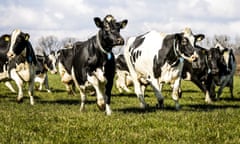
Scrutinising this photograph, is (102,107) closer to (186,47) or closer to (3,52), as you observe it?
(186,47)

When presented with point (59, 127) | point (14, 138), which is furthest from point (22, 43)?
point (14, 138)

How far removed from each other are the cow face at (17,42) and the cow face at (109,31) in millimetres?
4611

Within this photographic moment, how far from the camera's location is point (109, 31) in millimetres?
10719

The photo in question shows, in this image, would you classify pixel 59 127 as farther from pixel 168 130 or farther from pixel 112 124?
pixel 168 130

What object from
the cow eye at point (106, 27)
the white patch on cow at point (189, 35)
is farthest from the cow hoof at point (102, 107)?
the white patch on cow at point (189, 35)

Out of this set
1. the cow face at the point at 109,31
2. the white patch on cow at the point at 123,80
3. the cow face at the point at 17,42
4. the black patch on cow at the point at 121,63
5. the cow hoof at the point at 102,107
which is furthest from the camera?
the white patch on cow at the point at 123,80

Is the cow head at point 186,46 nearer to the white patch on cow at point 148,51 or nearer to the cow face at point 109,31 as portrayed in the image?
the white patch on cow at point 148,51

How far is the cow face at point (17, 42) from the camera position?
14.6 m

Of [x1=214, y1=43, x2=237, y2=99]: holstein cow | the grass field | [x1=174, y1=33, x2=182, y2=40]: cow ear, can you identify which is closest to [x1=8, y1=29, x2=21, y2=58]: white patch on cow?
[x1=174, y1=33, x2=182, y2=40]: cow ear

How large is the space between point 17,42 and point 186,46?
5.98 metres

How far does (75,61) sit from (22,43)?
139 inches

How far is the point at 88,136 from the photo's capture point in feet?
22.3

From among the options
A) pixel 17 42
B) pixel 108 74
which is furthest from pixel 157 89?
pixel 17 42

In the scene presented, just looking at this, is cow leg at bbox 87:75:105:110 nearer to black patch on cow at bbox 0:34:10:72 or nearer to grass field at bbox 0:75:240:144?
grass field at bbox 0:75:240:144
